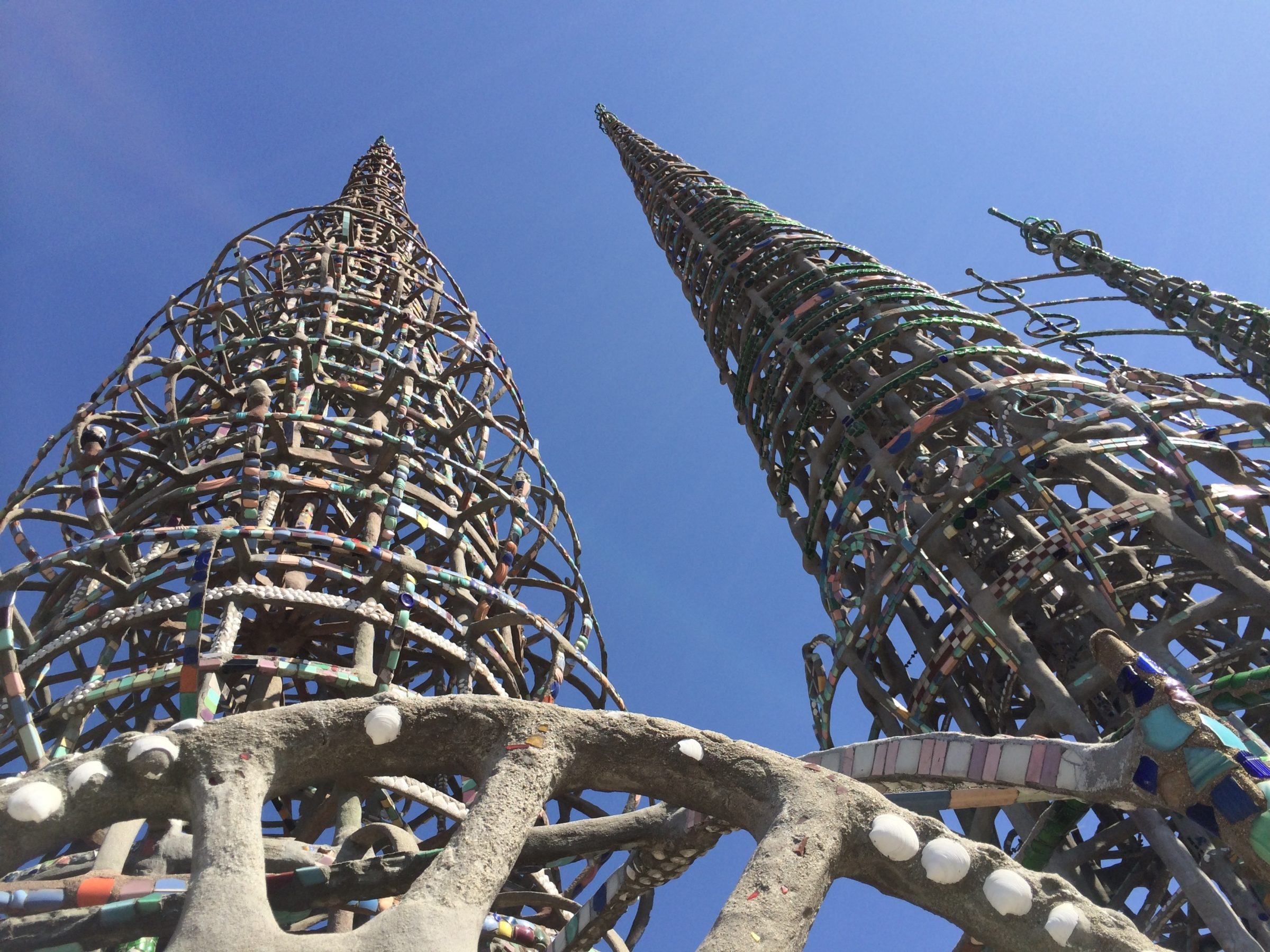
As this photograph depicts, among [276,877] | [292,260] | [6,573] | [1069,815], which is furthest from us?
[292,260]

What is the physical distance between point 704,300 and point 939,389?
824 centimetres

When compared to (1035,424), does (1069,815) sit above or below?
below

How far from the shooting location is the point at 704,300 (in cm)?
2538

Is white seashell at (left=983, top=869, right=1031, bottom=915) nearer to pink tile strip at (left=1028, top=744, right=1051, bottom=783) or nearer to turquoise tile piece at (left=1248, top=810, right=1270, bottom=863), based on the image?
pink tile strip at (left=1028, top=744, right=1051, bottom=783)

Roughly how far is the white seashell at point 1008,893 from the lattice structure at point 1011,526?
1410 mm

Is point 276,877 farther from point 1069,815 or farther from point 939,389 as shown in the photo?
point 939,389

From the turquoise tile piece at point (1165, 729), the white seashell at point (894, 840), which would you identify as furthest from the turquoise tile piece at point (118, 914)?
the turquoise tile piece at point (1165, 729)

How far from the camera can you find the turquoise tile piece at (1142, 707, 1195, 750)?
4320 millimetres

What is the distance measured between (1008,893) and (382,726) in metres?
2.48

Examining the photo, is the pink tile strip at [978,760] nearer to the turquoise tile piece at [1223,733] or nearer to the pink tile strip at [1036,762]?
the pink tile strip at [1036,762]

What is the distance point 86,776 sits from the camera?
4383 millimetres

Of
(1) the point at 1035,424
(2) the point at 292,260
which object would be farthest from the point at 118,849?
(2) the point at 292,260

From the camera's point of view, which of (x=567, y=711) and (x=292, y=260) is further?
(x=292, y=260)

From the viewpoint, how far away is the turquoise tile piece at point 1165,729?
170 inches
